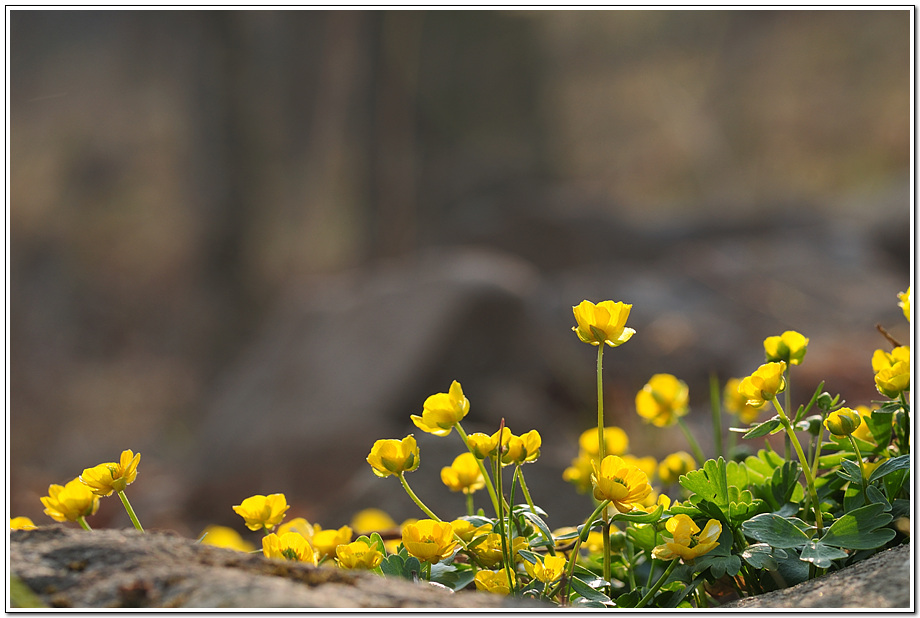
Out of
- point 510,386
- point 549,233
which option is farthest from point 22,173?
point 510,386

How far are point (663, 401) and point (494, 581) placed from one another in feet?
1.02

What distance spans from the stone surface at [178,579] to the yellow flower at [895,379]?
1.18 feet

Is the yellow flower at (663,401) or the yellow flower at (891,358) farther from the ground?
the yellow flower at (891,358)

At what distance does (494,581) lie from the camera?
22.8 inches

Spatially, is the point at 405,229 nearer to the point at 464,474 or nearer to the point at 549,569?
the point at 464,474

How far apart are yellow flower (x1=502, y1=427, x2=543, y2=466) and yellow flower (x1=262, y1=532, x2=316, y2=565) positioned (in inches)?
7.4

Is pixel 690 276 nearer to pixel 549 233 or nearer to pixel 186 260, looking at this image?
pixel 549 233

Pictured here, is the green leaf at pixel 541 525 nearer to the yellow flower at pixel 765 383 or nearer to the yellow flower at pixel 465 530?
the yellow flower at pixel 465 530

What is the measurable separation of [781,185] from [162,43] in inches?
231

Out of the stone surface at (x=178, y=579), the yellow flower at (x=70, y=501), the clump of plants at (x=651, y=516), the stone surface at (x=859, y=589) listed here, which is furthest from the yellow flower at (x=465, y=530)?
the yellow flower at (x=70, y=501)

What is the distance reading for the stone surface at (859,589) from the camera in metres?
0.48

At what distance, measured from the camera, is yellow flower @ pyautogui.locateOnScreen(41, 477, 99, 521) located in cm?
61

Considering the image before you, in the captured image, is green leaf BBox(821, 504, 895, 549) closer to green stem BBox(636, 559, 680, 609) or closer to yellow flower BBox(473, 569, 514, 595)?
green stem BBox(636, 559, 680, 609)

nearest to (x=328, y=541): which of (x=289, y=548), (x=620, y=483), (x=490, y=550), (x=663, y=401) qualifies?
(x=289, y=548)
